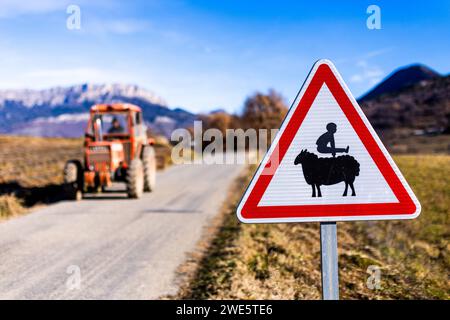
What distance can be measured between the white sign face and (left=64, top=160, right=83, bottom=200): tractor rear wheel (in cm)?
1132

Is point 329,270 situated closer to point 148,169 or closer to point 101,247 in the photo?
point 101,247

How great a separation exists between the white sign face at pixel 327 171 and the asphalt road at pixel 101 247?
3384 millimetres

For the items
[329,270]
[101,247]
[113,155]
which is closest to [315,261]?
[101,247]

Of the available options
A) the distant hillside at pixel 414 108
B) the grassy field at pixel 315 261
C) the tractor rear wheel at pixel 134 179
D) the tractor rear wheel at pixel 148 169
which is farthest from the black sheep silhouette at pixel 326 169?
the distant hillside at pixel 414 108

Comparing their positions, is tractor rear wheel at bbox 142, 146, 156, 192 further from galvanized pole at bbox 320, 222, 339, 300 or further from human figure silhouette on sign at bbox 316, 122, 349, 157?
galvanized pole at bbox 320, 222, 339, 300

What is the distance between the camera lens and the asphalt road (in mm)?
5617

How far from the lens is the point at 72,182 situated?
13.0 meters

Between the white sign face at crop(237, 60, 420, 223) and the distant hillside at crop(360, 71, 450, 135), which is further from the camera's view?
the distant hillside at crop(360, 71, 450, 135)

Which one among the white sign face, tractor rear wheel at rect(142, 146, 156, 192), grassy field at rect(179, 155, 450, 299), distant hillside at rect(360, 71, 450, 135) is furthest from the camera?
distant hillside at rect(360, 71, 450, 135)

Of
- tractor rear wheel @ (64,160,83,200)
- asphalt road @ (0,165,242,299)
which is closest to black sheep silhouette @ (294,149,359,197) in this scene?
asphalt road @ (0,165,242,299)

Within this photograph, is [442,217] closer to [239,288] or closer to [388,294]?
[388,294]
